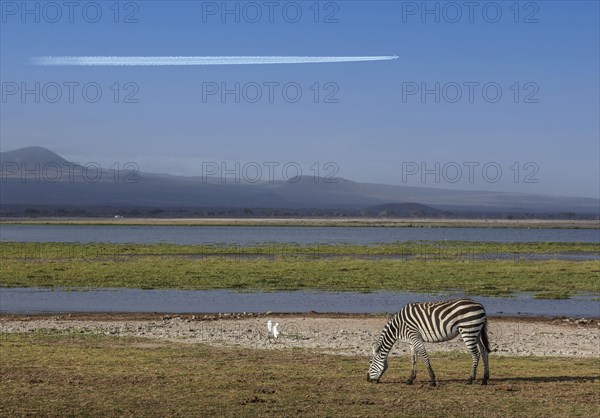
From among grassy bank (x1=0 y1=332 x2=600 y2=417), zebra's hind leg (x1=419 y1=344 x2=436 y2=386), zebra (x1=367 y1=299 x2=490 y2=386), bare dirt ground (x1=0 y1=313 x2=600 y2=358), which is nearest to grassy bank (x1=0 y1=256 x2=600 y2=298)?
bare dirt ground (x1=0 y1=313 x2=600 y2=358)

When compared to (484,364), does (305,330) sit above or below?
below

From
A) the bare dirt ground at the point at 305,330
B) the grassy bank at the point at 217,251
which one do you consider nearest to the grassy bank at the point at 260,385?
the bare dirt ground at the point at 305,330

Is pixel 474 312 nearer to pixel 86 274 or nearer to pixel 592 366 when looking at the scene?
pixel 592 366

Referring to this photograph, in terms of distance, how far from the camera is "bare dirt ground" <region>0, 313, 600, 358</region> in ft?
81.4

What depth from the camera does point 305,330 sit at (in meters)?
28.4

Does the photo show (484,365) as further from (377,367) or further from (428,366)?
(377,367)

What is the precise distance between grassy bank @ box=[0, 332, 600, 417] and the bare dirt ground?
1.63 meters

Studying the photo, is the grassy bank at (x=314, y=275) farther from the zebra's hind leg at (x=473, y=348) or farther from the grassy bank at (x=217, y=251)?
the zebra's hind leg at (x=473, y=348)

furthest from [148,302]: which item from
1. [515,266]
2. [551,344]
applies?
[515,266]

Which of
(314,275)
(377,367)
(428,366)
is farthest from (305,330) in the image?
(314,275)

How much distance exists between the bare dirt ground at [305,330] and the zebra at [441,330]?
4.79 meters

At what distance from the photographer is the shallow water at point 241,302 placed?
35.8 metres

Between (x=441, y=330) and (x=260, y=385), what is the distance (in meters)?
3.54

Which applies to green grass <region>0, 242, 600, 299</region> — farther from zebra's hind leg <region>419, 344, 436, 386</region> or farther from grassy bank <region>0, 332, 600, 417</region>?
zebra's hind leg <region>419, 344, 436, 386</region>
